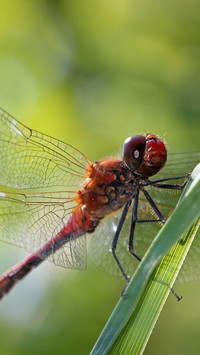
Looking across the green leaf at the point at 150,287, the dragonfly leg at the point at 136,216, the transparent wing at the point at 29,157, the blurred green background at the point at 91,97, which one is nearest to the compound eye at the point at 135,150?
the dragonfly leg at the point at 136,216

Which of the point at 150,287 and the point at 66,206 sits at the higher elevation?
the point at 66,206

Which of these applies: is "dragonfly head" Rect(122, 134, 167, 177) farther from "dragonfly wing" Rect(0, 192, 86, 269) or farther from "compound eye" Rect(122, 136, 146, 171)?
"dragonfly wing" Rect(0, 192, 86, 269)

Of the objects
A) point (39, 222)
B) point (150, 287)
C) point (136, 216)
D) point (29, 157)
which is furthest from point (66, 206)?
point (150, 287)

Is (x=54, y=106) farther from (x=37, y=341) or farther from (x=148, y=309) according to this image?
(x=148, y=309)

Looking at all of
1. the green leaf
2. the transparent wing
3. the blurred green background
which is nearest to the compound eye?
the transparent wing

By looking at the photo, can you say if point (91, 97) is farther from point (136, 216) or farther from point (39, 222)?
point (136, 216)

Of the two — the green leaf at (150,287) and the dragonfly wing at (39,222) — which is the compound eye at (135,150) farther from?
the green leaf at (150,287)
